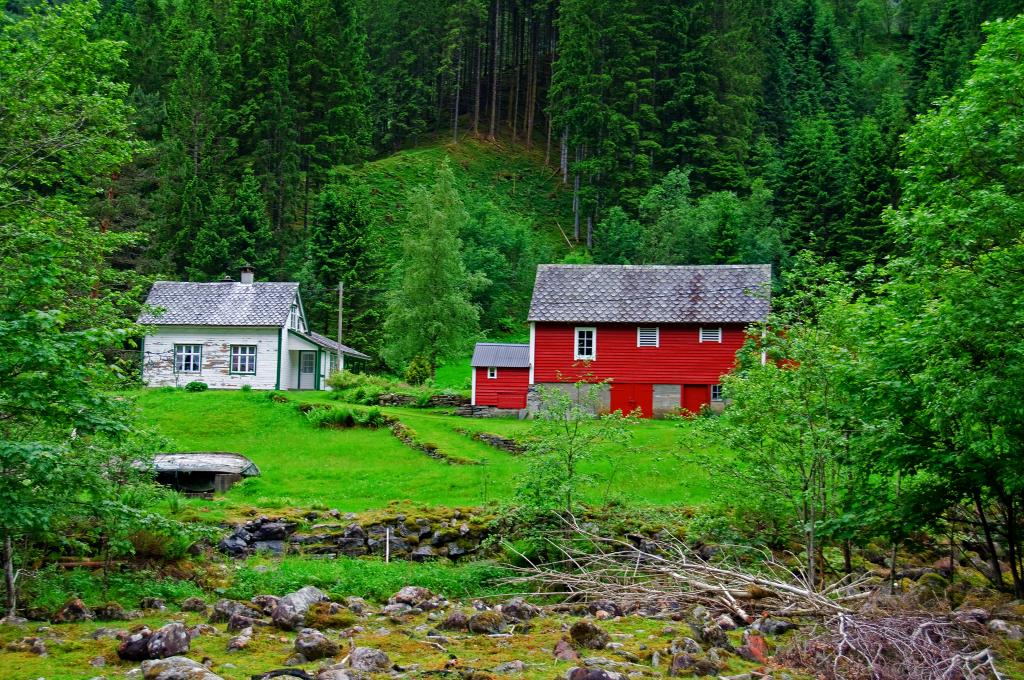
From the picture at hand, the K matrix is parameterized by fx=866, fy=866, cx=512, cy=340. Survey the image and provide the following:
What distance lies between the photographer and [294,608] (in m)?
12.6

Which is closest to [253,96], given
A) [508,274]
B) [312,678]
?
[508,274]

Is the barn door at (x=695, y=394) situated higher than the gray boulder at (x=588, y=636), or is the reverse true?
the barn door at (x=695, y=394)

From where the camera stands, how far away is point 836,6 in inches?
4601

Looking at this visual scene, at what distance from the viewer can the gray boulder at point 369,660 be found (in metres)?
9.89

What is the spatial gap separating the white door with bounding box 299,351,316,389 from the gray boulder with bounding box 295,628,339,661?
116 ft

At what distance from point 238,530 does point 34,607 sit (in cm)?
620

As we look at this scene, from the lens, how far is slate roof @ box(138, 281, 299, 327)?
4169 cm

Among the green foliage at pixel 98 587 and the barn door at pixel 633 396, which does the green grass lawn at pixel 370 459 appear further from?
the barn door at pixel 633 396

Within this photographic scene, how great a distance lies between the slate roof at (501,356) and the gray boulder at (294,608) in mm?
24524

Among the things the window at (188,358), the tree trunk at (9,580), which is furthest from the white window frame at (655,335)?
the tree trunk at (9,580)

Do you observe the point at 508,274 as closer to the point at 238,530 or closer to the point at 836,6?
the point at 238,530

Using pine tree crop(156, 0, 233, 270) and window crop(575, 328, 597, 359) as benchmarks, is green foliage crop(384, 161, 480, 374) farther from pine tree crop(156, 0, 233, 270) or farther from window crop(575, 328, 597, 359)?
pine tree crop(156, 0, 233, 270)

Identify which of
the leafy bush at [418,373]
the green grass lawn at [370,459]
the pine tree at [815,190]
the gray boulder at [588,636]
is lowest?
the gray boulder at [588,636]

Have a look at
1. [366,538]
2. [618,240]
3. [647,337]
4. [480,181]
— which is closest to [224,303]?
[647,337]
